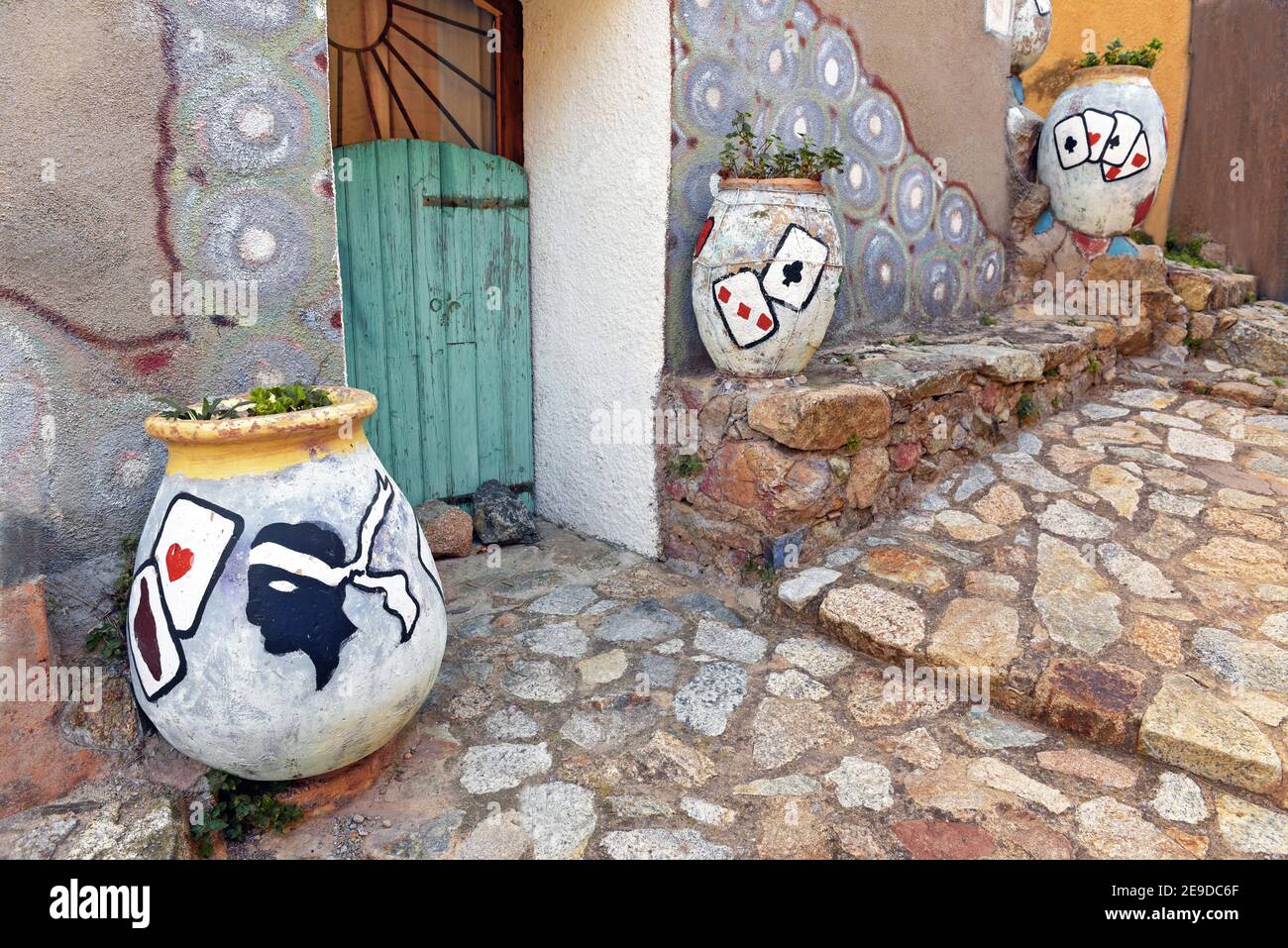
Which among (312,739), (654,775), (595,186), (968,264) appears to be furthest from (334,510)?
(968,264)

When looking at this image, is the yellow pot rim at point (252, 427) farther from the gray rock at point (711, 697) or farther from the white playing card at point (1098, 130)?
the white playing card at point (1098, 130)

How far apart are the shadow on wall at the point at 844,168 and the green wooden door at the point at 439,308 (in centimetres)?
87

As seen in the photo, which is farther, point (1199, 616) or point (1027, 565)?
point (1027, 565)

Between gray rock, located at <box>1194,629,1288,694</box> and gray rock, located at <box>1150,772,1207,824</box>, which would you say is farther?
gray rock, located at <box>1194,629,1288,694</box>

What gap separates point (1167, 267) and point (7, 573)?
216 inches

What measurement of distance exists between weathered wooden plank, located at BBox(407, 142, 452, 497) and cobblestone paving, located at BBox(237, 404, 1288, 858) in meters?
0.49

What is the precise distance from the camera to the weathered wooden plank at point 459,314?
3500 mm

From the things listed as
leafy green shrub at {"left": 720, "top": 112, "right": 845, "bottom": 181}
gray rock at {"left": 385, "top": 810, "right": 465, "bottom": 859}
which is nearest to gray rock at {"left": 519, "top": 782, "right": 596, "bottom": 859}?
gray rock at {"left": 385, "top": 810, "right": 465, "bottom": 859}

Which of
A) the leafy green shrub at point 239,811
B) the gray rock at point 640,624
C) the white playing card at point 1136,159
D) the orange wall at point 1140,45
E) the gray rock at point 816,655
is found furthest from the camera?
the orange wall at point 1140,45

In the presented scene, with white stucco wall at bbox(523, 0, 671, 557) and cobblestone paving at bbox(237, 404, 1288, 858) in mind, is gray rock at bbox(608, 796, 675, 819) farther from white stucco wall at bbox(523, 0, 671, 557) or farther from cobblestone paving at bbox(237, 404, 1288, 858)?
white stucco wall at bbox(523, 0, 671, 557)

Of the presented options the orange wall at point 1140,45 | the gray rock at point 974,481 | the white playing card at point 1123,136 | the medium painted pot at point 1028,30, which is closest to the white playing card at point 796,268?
the gray rock at point 974,481

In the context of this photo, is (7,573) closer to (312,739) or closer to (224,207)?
(312,739)

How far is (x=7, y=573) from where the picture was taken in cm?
191

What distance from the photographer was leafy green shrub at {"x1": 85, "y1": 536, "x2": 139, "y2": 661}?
6.61 ft
